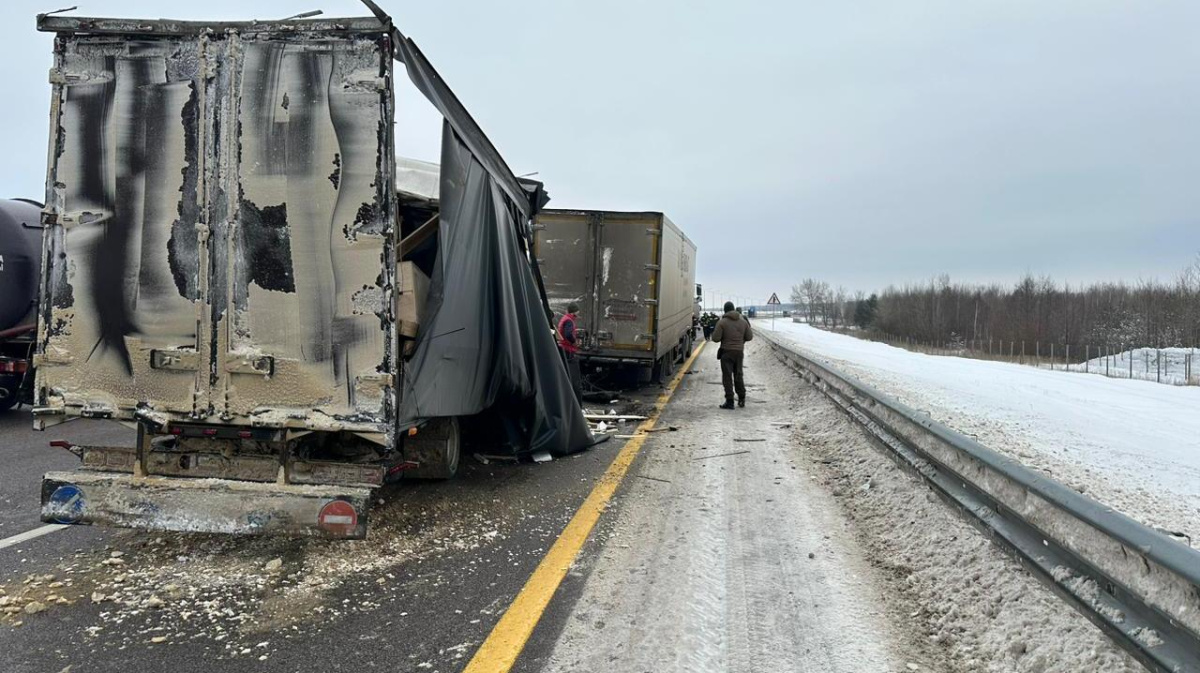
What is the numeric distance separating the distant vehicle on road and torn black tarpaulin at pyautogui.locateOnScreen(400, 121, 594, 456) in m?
5.60

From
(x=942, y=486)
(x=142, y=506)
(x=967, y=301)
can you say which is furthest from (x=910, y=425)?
(x=967, y=301)

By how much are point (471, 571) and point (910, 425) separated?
3.53 metres

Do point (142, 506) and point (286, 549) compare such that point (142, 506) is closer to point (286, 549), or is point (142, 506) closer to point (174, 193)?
point (286, 549)

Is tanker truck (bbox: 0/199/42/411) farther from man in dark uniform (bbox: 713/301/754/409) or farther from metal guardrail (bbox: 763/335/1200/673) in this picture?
metal guardrail (bbox: 763/335/1200/673)

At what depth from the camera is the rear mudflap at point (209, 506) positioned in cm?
376

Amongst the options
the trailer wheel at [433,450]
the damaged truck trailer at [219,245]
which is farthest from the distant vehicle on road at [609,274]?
the damaged truck trailer at [219,245]

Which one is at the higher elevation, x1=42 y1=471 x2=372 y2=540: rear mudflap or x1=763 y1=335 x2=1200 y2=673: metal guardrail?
x1=763 y1=335 x2=1200 y2=673: metal guardrail

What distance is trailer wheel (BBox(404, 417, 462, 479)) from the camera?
Answer: 5523 millimetres

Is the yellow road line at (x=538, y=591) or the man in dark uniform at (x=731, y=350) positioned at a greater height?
the man in dark uniform at (x=731, y=350)

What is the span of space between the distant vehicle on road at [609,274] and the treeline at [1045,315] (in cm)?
4123

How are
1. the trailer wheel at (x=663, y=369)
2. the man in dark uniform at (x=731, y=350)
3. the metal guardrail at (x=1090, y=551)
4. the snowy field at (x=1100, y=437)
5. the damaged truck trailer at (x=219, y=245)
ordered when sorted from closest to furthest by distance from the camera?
1. the metal guardrail at (x=1090, y=551)
2. the damaged truck trailer at (x=219, y=245)
3. the snowy field at (x=1100, y=437)
4. the man in dark uniform at (x=731, y=350)
5. the trailer wheel at (x=663, y=369)

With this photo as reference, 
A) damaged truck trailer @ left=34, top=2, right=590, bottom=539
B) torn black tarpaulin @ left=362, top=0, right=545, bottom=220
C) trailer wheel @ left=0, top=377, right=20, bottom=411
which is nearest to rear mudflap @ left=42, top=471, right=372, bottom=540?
damaged truck trailer @ left=34, top=2, right=590, bottom=539

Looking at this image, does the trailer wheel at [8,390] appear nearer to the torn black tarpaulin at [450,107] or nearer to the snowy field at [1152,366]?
the torn black tarpaulin at [450,107]

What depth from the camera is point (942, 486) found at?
14.4 feet
